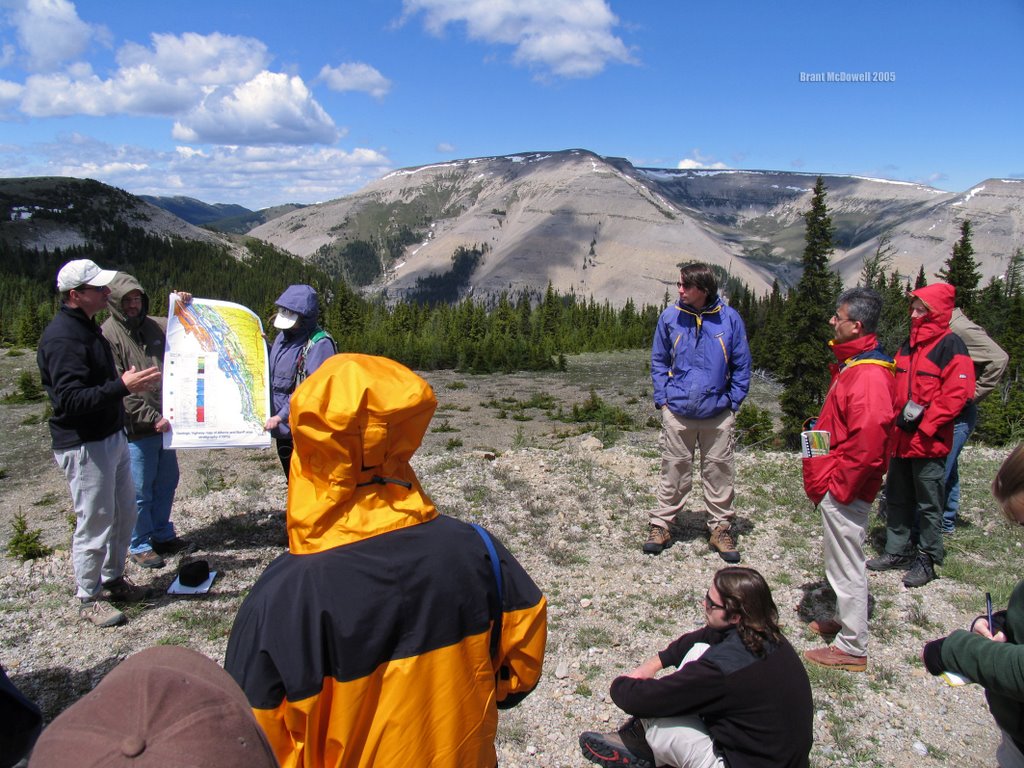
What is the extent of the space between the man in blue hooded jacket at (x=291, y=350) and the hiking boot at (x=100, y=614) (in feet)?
5.66

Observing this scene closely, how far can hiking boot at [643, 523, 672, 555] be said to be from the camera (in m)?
6.50

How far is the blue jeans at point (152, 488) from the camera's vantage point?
5.93 meters

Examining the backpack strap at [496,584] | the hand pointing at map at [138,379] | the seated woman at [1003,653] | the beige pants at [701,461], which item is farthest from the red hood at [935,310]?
the hand pointing at map at [138,379]

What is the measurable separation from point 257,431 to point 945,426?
5.99m

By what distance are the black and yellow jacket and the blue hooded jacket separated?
3.47 meters

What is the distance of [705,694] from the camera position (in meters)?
2.88

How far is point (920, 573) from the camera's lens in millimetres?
5777

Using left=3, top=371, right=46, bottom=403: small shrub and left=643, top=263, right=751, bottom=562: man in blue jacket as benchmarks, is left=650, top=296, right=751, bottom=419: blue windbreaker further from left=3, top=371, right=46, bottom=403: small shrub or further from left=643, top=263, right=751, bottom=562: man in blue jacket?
left=3, top=371, right=46, bottom=403: small shrub

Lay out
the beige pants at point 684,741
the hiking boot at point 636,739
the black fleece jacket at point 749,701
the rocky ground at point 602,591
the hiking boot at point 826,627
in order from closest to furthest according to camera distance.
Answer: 1. the black fleece jacket at point 749,701
2. the beige pants at point 684,741
3. the hiking boot at point 636,739
4. the rocky ground at point 602,591
5. the hiking boot at point 826,627

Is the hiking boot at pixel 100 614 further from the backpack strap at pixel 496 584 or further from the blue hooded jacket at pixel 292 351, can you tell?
the backpack strap at pixel 496 584

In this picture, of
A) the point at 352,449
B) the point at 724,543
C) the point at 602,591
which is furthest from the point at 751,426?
the point at 352,449

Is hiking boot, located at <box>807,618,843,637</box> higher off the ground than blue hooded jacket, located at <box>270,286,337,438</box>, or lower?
lower

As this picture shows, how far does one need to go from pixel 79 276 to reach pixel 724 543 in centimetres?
607

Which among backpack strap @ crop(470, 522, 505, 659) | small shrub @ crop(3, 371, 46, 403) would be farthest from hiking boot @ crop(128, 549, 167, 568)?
small shrub @ crop(3, 371, 46, 403)
